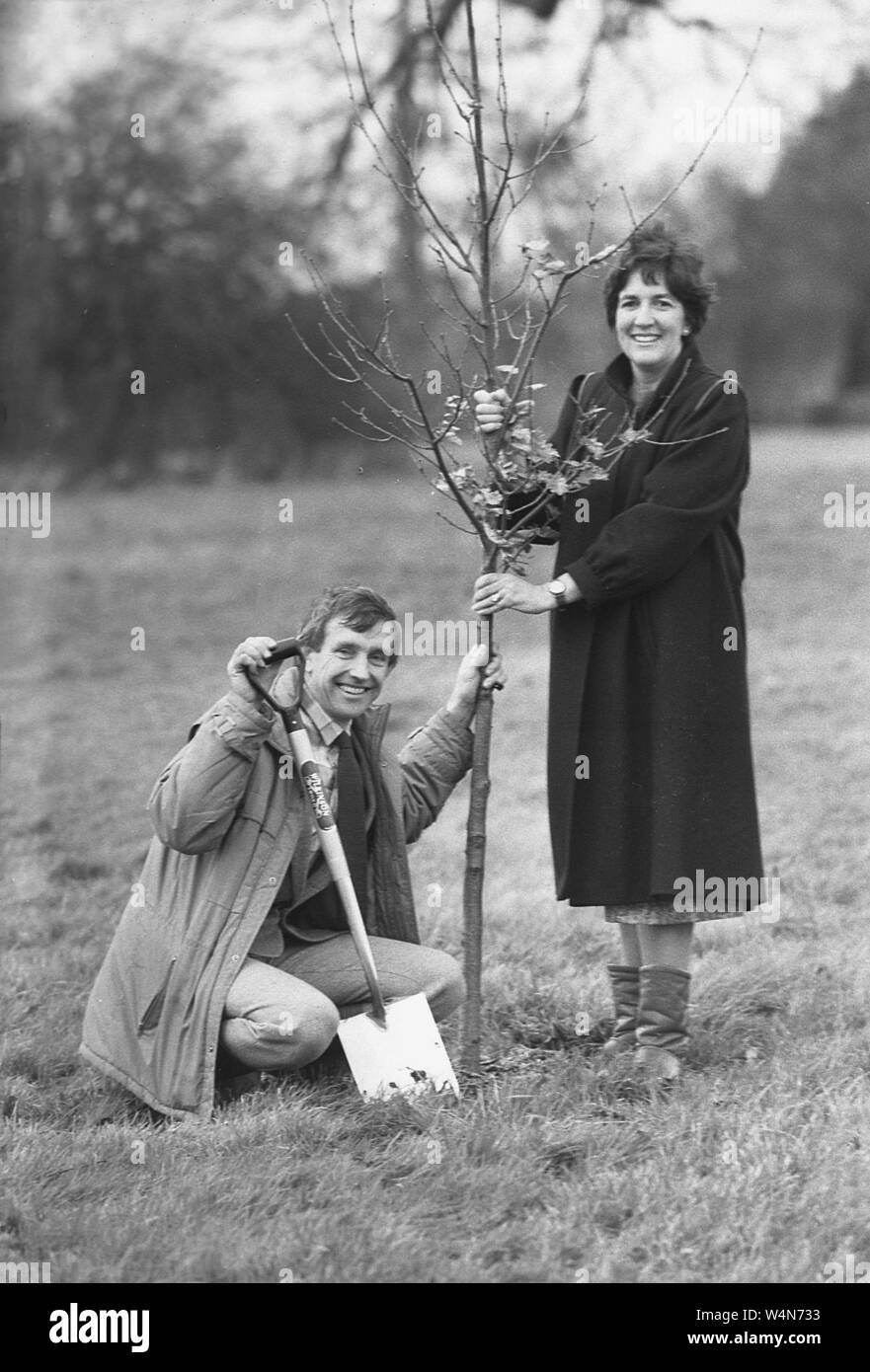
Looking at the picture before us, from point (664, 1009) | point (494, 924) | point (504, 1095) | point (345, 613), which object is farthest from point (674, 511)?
point (494, 924)

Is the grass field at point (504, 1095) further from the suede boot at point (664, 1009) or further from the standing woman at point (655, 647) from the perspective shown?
the standing woman at point (655, 647)

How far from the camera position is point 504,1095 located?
396 centimetres

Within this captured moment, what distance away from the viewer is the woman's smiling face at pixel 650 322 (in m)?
4.14

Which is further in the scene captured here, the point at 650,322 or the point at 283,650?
the point at 650,322

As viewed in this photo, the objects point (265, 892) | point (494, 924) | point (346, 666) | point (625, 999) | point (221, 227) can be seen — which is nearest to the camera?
point (265, 892)

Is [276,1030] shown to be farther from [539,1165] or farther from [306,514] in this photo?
[306,514]

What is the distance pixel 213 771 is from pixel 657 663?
3.70ft

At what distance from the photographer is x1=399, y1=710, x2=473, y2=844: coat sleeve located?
4.36 metres

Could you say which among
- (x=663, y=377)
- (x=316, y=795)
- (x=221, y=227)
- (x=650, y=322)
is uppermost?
(x=221, y=227)

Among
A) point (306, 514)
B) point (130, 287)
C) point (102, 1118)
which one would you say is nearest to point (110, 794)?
point (102, 1118)

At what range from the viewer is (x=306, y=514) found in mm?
13805

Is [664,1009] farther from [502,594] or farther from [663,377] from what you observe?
[663,377]

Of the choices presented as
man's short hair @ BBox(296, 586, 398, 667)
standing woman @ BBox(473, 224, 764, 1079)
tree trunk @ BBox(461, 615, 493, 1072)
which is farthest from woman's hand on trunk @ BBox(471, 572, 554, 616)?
man's short hair @ BBox(296, 586, 398, 667)

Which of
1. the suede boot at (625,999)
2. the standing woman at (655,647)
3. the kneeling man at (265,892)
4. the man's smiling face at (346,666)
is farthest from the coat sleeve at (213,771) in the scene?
the suede boot at (625,999)
